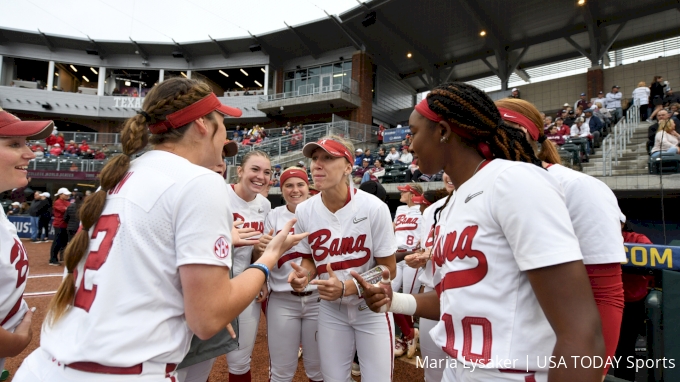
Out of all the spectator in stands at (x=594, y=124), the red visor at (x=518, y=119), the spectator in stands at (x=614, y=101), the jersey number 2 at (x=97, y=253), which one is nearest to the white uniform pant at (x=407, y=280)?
the red visor at (x=518, y=119)

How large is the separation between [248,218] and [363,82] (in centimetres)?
2330

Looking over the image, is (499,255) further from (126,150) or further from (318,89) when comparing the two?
(318,89)

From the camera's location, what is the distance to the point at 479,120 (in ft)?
4.71

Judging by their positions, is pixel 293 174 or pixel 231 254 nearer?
pixel 231 254

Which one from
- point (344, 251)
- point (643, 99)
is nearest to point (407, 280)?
point (344, 251)

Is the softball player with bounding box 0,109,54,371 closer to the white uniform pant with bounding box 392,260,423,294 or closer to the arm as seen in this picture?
the arm

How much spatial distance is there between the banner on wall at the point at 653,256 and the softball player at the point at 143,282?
2.83m

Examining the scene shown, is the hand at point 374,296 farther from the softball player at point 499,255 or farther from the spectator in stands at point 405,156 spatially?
the spectator in stands at point 405,156

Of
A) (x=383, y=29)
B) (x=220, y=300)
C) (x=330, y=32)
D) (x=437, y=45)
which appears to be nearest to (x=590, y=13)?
(x=437, y=45)

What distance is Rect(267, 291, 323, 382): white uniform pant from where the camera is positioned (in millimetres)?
3119

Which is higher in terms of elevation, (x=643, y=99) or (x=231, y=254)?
(x=643, y=99)

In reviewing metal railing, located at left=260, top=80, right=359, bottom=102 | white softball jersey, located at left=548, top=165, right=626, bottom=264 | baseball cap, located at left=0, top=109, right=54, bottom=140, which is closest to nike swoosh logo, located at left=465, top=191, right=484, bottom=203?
white softball jersey, located at left=548, top=165, right=626, bottom=264

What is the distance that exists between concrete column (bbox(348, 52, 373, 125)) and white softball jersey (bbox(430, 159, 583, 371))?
981 inches

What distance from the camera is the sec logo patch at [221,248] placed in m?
1.24
